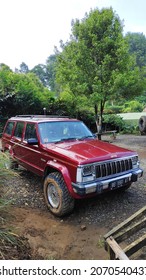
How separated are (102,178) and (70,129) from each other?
1652 millimetres

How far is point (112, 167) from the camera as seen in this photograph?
150 inches

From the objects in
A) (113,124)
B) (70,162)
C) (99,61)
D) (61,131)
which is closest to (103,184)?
(70,162)

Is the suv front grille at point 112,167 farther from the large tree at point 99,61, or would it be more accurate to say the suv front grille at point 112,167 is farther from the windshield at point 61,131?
the large tree at point 99,61

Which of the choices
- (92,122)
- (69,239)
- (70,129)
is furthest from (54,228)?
(92,122)

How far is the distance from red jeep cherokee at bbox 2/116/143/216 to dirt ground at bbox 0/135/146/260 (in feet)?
0.98

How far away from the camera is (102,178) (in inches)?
145

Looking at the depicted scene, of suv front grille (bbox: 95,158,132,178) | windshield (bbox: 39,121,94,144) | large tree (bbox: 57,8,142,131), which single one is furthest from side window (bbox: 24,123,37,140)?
large tree (bbox: 57,8,142,131)

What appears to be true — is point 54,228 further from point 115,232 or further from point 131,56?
point 131,56

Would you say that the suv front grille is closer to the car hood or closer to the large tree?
the car hood

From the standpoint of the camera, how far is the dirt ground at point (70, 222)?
3008 mm

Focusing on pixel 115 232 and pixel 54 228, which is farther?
pixel 54 228

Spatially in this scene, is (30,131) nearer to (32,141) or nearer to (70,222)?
(32,141)

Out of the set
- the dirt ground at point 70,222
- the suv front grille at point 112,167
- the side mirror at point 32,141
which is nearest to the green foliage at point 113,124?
the dirt ground at point 70,222

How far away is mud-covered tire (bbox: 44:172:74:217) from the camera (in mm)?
3738
